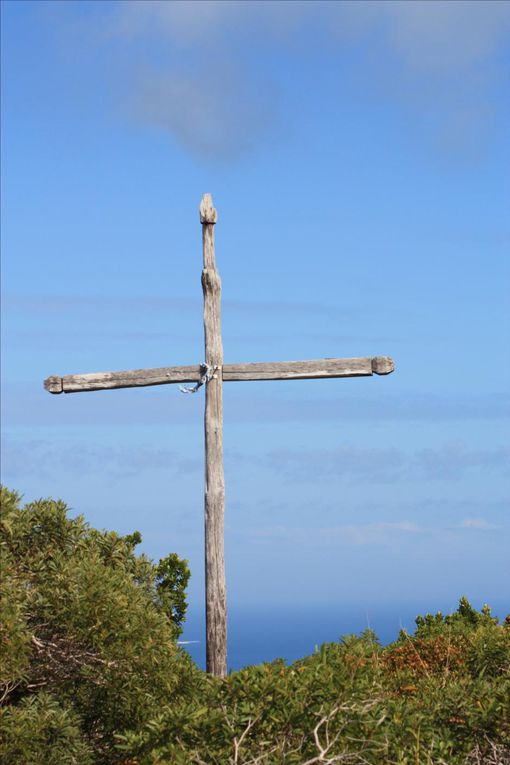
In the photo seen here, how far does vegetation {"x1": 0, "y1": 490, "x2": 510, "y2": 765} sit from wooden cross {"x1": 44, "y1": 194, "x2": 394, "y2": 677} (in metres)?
2.73

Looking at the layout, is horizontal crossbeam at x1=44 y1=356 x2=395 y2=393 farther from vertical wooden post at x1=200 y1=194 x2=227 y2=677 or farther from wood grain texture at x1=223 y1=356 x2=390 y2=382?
vertical wooden post at x1=200 y1=194 x2=227 y2=677

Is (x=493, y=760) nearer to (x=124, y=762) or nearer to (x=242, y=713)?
(x=242, y=713)

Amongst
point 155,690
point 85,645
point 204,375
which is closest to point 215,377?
point 204,375

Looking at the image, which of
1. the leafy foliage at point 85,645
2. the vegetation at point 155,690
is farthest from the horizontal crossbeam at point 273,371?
the leafy foliage at point 85,645

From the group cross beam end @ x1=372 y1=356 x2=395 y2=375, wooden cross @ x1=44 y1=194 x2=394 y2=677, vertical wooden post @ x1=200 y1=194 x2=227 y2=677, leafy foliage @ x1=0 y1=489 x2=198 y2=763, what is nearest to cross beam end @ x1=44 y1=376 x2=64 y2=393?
wooden cross @ x1=44 y1=194 x2=394 y2=677

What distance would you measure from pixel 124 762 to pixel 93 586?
1614mm

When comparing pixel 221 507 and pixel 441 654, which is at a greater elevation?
pixel 221 507

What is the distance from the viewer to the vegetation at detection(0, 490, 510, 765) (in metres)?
7.24

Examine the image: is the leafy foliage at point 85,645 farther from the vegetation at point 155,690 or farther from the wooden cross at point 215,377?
the wooden cross at point 215,377

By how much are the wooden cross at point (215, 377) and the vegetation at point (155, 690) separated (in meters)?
2.73

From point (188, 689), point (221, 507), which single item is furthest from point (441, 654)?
point (188, 689)

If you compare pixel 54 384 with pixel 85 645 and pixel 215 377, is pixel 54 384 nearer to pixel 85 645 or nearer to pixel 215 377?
pixel 215 377

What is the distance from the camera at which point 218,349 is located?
13992 mm

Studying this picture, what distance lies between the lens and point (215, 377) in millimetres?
13812
